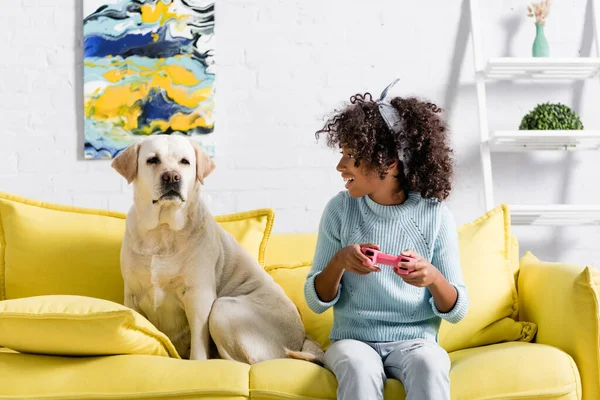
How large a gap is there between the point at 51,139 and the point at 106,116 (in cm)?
26

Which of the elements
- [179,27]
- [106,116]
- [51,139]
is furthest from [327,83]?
[51,139]

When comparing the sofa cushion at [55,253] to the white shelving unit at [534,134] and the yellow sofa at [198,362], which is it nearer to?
the yellow sofa at [198,362]

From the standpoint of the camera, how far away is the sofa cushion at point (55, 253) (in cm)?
226

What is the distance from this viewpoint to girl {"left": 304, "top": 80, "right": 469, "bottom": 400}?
184cm

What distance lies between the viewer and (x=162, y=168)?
2092mm

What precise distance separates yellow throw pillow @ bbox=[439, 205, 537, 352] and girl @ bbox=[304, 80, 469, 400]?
0.26 metres

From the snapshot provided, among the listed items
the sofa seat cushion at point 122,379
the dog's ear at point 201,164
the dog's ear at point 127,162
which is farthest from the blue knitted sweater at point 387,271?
the dog's ear at point 127,162

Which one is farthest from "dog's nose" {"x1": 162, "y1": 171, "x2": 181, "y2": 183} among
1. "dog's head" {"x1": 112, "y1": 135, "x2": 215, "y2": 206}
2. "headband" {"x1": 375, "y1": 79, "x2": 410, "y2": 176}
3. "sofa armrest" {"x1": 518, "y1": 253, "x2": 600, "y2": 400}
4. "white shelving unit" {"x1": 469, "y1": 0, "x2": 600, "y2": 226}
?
"white shelving unit" {"x1": 469, "y1": 0, "x2": 600, "y2": 226}

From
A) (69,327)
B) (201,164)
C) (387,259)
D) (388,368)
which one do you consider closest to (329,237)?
(387,259)

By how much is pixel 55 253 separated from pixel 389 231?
1.08 m

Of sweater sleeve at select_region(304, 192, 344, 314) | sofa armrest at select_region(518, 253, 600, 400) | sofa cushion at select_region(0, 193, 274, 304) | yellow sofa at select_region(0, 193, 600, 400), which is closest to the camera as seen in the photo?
yellow sofa at select_region(0, 193, 600, 400)

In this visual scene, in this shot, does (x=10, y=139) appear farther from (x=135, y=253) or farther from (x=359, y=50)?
(x=359, y=50)

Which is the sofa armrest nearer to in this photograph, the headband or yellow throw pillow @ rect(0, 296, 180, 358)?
the headband

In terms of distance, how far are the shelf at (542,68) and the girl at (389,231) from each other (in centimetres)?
102
